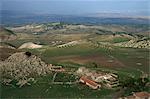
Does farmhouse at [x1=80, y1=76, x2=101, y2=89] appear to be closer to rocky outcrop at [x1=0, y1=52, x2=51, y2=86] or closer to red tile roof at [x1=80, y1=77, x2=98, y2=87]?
red tile roof at [x1=80, y1=77, x2=98, y2=87]

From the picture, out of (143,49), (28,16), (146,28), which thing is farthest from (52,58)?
(28,16)

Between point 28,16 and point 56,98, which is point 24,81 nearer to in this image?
point 56,98

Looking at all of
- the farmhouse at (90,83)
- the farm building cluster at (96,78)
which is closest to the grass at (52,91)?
the farmhouse at (90,83)

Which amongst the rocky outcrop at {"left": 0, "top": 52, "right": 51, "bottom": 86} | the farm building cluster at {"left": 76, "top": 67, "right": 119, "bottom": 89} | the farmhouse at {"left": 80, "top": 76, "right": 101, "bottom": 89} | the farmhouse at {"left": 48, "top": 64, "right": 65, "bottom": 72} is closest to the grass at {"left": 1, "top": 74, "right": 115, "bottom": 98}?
the farmhouse at {"left": 80, "top": 76, "right": 101, "bottom": 89}

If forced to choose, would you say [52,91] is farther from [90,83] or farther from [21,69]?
[21,69]

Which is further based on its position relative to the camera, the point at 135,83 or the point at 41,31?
the point at 41,31

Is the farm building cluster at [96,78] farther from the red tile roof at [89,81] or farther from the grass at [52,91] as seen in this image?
the grass at [52,91]

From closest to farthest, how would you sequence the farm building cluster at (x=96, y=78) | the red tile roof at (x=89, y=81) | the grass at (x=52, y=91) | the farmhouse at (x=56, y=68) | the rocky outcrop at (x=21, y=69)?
the grass at (x=52, y=91) < the red tile roof at (x=89, y=81) < the farm building cluster at (x=96, y=78) < the rocky outcrop at (x=21, y=69) < the farmhouse at (x=56, y=68)

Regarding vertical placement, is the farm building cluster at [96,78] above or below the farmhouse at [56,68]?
below
